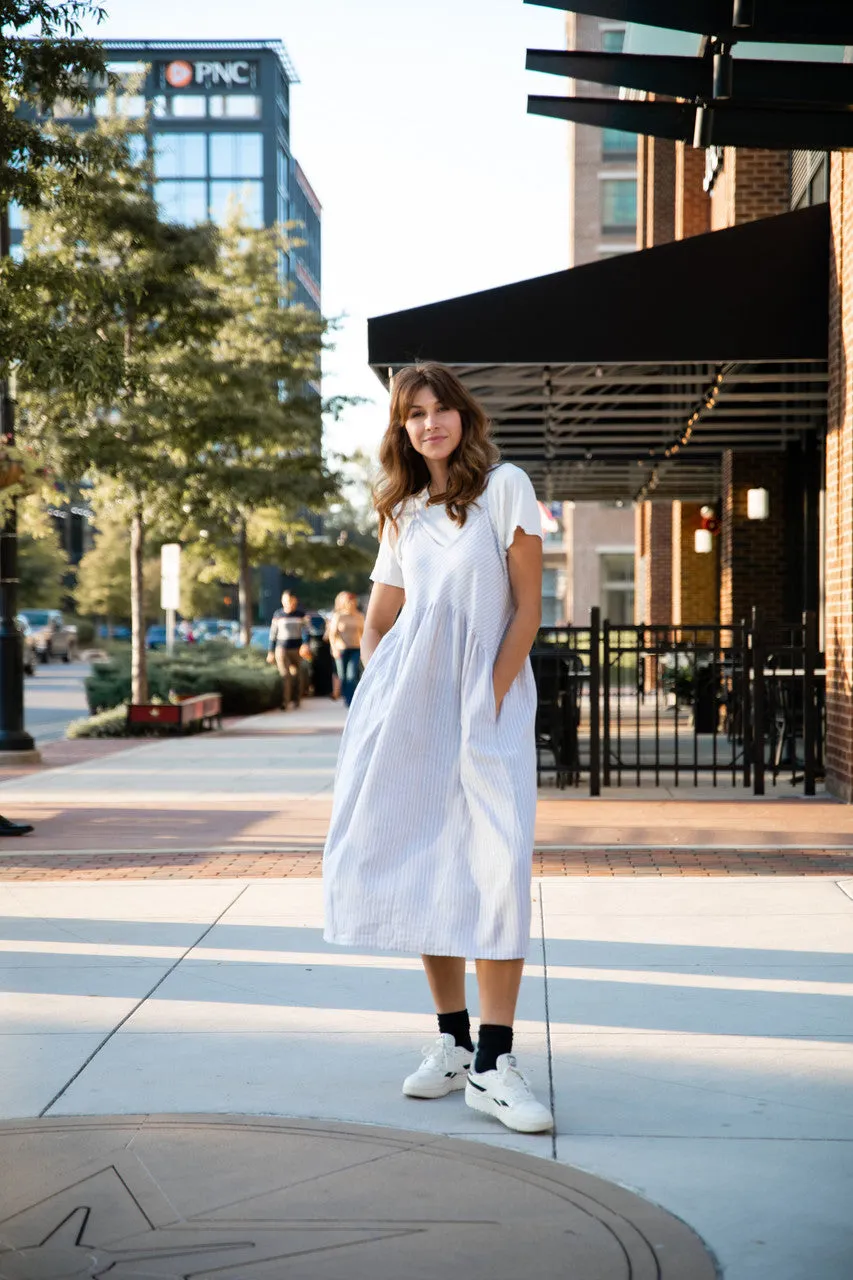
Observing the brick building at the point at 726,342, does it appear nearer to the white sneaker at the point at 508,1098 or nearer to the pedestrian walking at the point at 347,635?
the pedestrian walking at the point at 347,635

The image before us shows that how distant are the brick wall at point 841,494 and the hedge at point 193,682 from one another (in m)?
11.8

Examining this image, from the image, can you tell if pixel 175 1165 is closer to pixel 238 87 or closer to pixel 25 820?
pixel 25 820

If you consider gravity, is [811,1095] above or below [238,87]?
below

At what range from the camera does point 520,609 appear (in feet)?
13.6

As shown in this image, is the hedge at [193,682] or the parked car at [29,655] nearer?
the hedge at [193,682]

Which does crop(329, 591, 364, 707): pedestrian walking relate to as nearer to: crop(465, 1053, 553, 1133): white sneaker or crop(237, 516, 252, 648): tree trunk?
crop(237, 516, 252, 648): tree trunk

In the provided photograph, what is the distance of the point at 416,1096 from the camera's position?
4238mm

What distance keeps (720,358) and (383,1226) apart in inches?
334

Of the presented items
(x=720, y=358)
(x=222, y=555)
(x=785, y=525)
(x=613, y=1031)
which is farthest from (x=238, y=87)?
(x=613, y=1031)

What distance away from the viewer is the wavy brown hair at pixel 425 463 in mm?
4184

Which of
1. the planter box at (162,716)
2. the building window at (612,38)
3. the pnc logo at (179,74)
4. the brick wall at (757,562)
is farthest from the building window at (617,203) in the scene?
the pnc logo at (179,74)

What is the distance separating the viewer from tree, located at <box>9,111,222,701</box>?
54.1 ft

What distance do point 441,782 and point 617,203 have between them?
45.7 meters

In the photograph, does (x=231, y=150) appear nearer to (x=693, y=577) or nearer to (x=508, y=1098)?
(x=693, y=577)
